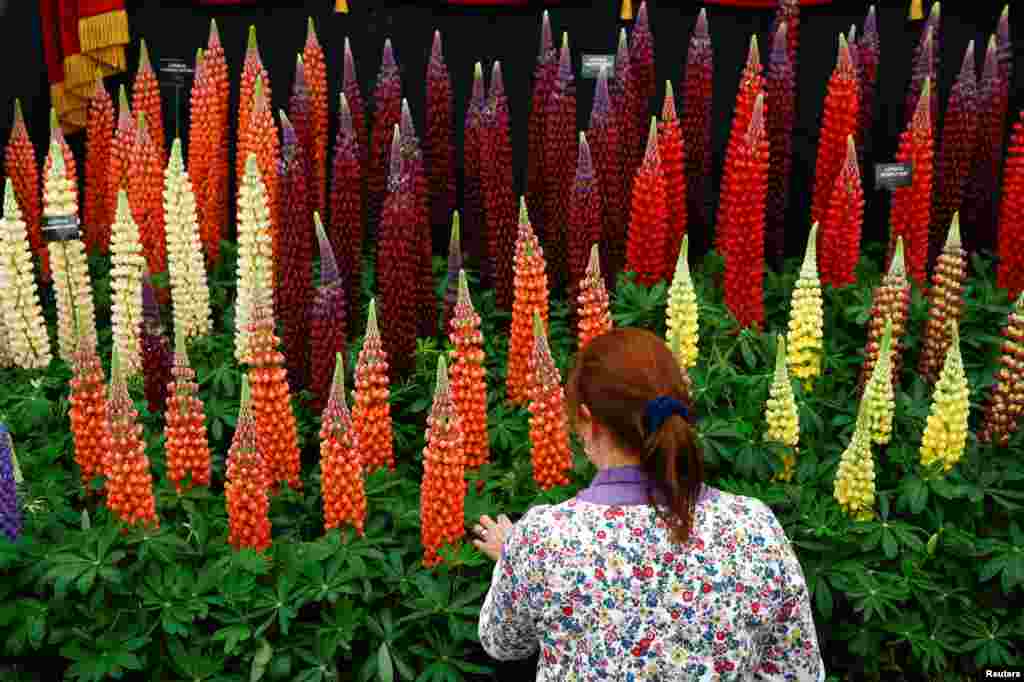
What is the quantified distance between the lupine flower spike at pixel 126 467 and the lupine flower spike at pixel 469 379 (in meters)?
0.97

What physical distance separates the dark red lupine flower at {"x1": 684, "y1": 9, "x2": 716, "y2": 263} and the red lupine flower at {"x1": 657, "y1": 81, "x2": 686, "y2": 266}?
0.17 meters

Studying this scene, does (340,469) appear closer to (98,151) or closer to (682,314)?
(682,314)

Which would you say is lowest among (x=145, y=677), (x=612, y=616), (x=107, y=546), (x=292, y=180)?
(x=145, y=677)

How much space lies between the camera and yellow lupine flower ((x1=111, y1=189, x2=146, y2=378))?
4625 mm

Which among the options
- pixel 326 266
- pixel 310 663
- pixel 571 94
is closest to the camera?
pixel 310 663

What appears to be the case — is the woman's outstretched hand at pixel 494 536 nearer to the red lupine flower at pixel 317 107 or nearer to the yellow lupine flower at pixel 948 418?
the yellow lupine flower at pixel 948 418

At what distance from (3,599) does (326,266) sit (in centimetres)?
146

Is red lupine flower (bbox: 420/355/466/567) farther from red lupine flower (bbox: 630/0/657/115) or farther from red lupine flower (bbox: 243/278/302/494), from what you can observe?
red lupine flower (bbox: 630/0/657/115)

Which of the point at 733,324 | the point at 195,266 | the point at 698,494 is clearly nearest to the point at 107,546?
the point at 195,266

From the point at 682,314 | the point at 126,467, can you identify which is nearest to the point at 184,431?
the point at 126,467

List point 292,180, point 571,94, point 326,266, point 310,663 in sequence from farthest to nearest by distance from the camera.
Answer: point 571,94 → point 292,180 → point 326,266 → point 310,663

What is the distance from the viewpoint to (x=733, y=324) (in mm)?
4801

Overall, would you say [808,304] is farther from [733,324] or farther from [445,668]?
[445,668]

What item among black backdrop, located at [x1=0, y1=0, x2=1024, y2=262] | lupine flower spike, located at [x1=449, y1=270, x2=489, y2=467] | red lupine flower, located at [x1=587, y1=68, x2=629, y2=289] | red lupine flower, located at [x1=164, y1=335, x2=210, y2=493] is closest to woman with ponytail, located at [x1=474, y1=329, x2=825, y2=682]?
lupine flower spike, located at [x1=449, y1=270, x2=489, y2=467]
